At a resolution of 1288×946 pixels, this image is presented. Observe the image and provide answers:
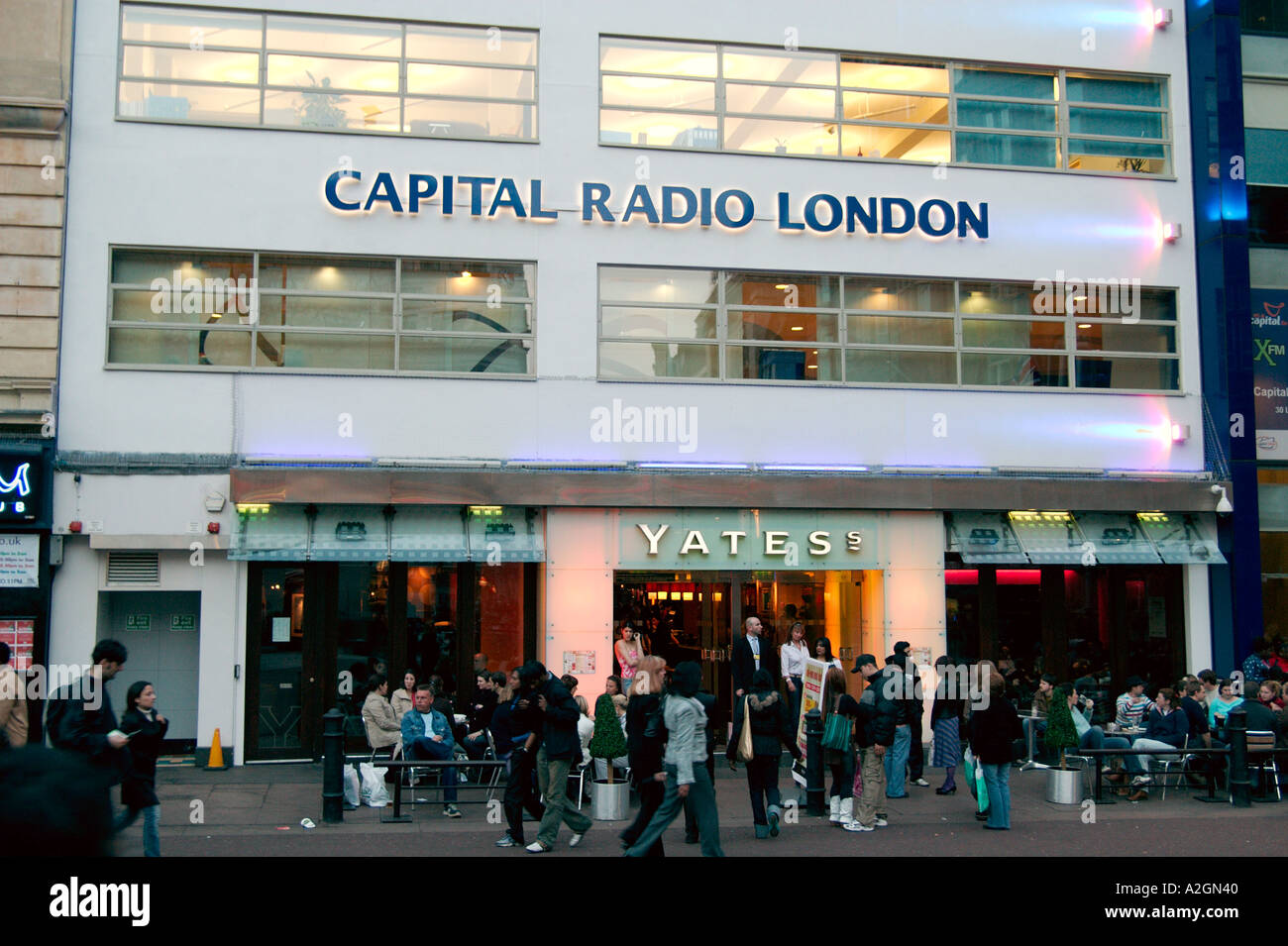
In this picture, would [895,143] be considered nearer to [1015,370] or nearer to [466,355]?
[1015,370]

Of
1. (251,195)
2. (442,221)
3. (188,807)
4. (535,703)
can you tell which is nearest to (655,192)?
(442,221)

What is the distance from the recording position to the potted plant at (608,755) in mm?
11633

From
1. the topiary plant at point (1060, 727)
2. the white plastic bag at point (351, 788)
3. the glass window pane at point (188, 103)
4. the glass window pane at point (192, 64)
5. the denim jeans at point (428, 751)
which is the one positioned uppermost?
the glass window pane at point (192, 64)

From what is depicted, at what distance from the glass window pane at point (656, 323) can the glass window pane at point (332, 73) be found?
14.8 ft

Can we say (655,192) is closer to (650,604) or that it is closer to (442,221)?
(442,221)

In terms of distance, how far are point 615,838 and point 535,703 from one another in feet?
5.68

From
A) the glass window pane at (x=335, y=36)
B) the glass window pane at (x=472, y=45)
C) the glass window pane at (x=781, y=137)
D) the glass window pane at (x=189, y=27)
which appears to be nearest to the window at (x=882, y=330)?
the glass window pane at (x=781, y=137)

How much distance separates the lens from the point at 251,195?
15.5 m

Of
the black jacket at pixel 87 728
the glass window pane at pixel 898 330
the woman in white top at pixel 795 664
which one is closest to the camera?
the black jacket at pixel 87 728

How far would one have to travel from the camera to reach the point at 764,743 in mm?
10836

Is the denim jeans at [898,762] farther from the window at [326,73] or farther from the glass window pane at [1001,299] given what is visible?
the window at [326,73]

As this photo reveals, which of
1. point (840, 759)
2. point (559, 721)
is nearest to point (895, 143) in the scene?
point (840, 759)

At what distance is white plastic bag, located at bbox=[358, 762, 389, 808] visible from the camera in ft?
40.9

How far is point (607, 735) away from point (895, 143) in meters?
A: 10.6
